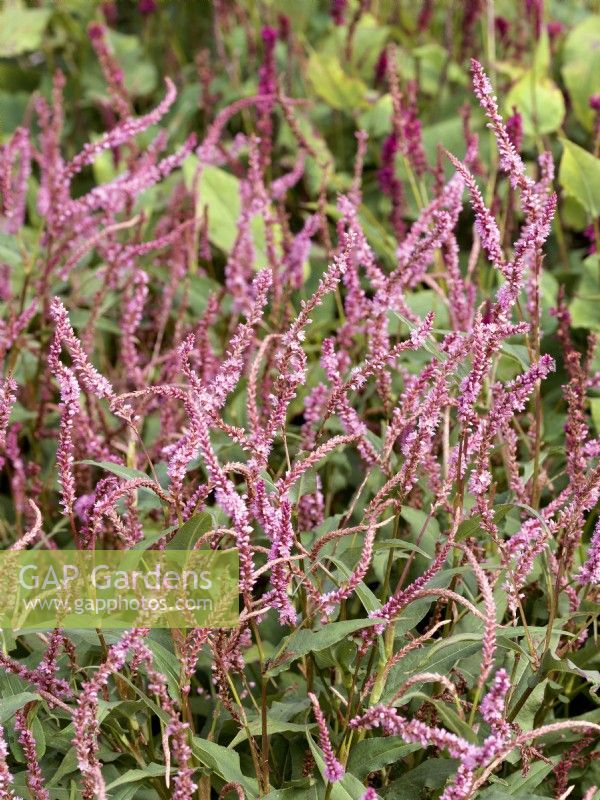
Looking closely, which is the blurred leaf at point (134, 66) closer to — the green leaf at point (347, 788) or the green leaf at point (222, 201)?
the green leaf at point (222, 201)

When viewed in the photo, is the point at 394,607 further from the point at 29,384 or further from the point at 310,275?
the point at 310,275

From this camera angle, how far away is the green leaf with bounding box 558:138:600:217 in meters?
2.38

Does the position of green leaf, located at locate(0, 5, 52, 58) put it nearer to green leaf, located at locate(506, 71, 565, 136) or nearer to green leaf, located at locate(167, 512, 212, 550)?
green leaf, located at locate(506, 71, 565, 136)

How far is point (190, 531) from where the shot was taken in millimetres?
1351

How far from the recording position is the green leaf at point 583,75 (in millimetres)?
3090

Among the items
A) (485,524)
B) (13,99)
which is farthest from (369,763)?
(13,99)

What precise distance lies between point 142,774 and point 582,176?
1.73 m

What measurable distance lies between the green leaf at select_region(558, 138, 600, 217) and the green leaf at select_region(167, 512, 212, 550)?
1.43m

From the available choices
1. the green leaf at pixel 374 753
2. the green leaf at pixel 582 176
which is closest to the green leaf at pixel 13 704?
the green leaf at pixel 374 753

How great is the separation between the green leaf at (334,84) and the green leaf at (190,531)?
83.2 inches

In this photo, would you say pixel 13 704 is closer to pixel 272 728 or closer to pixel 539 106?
pixel 272 728

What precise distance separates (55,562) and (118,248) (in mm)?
737

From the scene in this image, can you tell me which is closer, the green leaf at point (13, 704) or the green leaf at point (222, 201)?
the green leaf at point (13, 704)

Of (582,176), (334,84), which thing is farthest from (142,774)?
(334,84)
